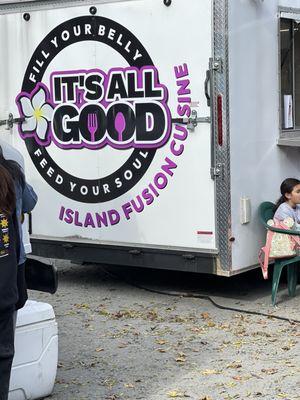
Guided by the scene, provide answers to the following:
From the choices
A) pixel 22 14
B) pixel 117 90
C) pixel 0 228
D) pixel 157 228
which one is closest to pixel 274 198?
pixel 157 228

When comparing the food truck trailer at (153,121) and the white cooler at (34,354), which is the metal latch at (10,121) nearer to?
the food truck trailer at (153,121)

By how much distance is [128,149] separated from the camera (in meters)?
7.06

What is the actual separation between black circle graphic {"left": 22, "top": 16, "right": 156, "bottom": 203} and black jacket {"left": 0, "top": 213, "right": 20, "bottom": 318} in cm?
322

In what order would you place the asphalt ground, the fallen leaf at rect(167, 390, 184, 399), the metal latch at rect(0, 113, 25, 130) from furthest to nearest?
the metal latch at rect(0, 113, 25, 130) < the asphalt ground < the fallen leaf at rect(167, 390, 184, 399)

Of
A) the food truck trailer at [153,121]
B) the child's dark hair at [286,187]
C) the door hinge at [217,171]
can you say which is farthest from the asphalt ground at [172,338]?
the door hinge at [217,171]

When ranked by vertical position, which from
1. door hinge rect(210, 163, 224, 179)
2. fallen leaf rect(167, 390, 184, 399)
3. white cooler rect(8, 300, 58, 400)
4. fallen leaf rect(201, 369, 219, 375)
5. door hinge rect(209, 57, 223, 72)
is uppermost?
door hinge rect(209, 57, 223, 72)

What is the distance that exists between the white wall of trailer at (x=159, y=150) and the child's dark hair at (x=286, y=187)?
79 cm

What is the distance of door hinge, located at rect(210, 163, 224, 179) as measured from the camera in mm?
6543

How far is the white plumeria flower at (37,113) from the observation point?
24.6 ft

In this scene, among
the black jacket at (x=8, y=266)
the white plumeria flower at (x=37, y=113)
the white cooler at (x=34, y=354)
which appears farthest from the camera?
the white plumeria flower at (x=37, y=113)

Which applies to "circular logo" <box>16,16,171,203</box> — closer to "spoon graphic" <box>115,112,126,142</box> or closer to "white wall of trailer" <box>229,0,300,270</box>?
"spoon graphic" <box>115,112,126,142</box>

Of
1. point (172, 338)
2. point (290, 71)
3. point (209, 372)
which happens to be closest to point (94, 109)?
point (290, 71)

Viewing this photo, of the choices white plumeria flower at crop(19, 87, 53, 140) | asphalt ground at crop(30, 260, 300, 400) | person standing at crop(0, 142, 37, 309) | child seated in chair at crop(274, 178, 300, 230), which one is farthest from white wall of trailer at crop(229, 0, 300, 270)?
person standing at crop(0, 142, 37, 309)

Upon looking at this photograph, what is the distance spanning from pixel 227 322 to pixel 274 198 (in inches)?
55.9
